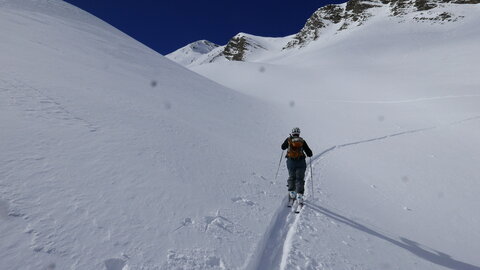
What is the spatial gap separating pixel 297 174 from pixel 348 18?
107m

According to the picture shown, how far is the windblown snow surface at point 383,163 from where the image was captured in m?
5.82

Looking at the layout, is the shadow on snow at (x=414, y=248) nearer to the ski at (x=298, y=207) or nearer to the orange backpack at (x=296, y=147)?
the ski at (x=298, y=207)

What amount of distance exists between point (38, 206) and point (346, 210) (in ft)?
22.2

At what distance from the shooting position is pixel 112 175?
550 cm

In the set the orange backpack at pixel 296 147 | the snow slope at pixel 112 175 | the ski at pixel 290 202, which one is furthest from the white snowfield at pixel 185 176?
the orange backpack at pixel 296 147

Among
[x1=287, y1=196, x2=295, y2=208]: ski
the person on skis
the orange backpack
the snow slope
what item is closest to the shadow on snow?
[x1=287, y1=196, x2=295, y2=208]: ski

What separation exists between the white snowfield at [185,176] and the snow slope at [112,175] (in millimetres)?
29

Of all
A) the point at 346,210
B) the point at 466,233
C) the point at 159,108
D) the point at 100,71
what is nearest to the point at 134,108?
the point at 159,108

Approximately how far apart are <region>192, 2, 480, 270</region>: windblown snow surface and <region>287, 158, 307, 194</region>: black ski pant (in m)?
0.53

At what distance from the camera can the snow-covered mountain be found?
241 ft

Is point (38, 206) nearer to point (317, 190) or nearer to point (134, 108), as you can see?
point (134, 108)

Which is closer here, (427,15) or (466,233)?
(466,233)

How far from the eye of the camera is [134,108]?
10.0m

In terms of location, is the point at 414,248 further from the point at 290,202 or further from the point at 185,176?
the point at 185,176
